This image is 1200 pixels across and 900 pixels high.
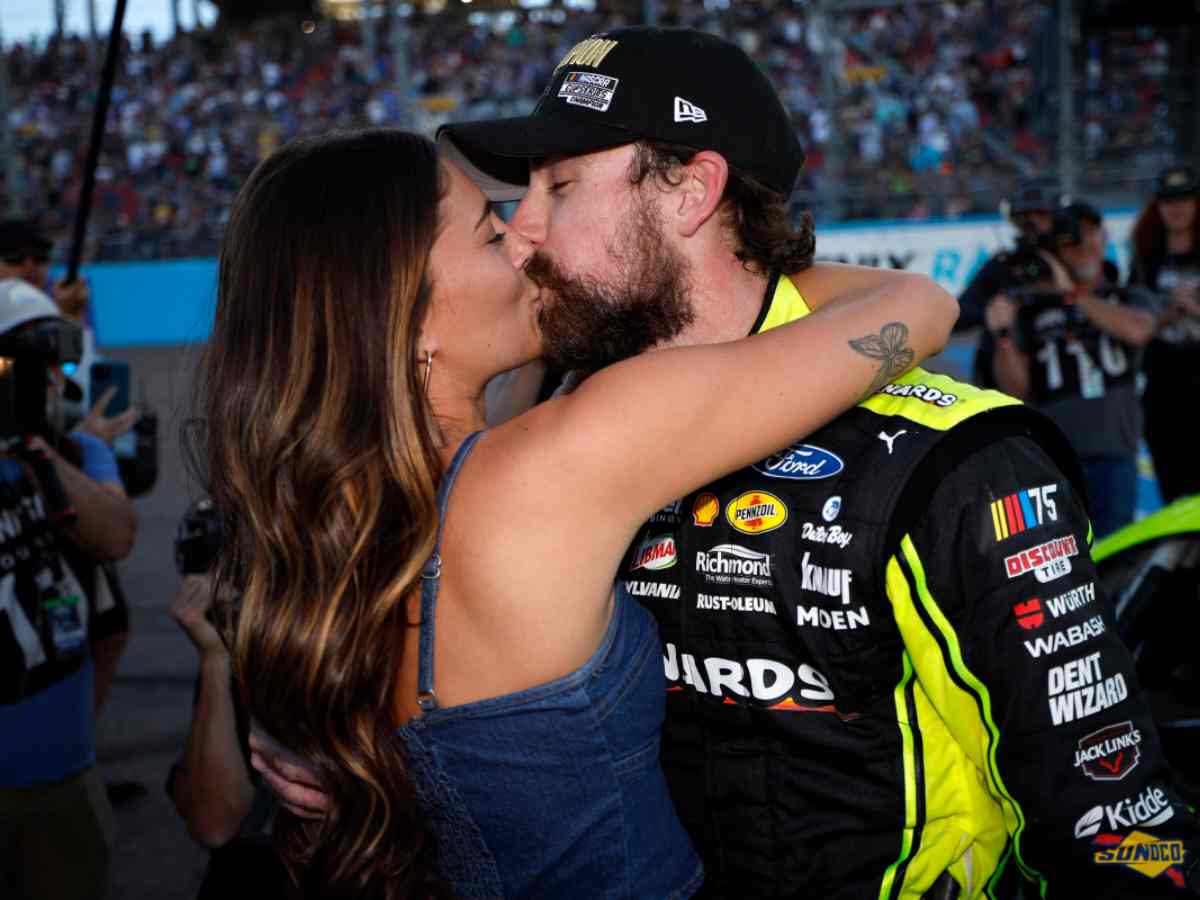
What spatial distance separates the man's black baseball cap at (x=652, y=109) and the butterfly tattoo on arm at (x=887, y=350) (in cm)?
39

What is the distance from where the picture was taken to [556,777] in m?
1.65

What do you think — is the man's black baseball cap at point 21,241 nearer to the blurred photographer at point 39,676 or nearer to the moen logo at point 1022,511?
the blurred photographer at point 39,676

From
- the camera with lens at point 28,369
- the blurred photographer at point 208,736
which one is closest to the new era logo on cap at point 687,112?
the blurred photographer at point 208,736

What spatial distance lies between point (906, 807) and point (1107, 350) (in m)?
4.01

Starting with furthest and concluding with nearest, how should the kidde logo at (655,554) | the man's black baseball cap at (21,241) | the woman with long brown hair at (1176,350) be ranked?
the man's black baseball cap at (21,241)
the woman with long brown hair at (1176,350)
the kidde logo at (655,554)

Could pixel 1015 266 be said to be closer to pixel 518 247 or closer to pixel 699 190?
pixel 699 190

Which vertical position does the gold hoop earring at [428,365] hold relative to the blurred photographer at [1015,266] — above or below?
above

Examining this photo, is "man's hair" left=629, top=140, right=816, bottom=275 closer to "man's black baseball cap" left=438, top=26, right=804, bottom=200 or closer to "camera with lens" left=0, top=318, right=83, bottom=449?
"man's black baseball cap" left=438, top=26, right=804, bottom=200

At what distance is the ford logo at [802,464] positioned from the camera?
1774mm

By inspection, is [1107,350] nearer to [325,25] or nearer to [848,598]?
[848,598]

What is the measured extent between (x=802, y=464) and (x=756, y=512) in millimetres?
100

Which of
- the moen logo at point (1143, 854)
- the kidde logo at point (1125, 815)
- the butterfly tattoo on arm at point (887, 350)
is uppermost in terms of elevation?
the butterfly tattoo on arm at point (887, 350)

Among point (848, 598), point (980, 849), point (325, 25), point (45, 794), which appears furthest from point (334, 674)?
point (325, 25)

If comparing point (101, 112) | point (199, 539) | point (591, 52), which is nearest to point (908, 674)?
point (591, 52)
